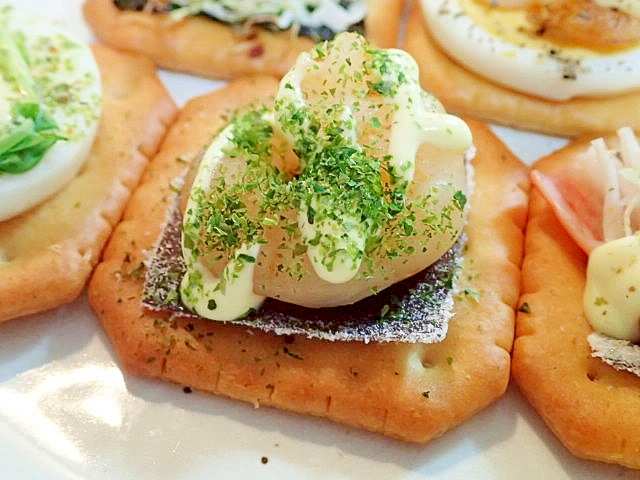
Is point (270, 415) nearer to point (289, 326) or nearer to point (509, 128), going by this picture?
point (289, 326)

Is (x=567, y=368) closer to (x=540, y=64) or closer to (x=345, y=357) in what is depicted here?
(x=345, y=357)

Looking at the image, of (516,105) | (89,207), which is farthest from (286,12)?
(89,207)

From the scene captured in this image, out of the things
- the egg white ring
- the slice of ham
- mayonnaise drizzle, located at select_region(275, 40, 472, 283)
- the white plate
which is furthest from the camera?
the egg white ring

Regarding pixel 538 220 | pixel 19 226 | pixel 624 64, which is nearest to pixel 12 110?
pixel 19 226

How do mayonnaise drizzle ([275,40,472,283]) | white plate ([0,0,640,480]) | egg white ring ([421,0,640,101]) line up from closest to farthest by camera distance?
mayonnaise drizzle ([275,40,472,283]) → white plate ([0,0,640,480]) → egg white ring ([421,0,640,101])

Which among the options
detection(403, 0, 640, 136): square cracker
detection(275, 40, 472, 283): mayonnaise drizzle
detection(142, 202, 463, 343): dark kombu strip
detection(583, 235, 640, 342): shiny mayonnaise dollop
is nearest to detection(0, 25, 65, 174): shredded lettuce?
detection(142, 202, 463, 343): dark kombu strip

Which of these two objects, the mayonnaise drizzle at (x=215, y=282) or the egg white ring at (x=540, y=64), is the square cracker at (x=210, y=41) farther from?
the mayonnaise drizzle at (x=215, y=282)

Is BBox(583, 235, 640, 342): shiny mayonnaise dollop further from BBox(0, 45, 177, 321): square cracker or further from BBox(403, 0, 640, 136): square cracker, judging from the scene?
BBox(0, 45, 177, 321): square cracker
